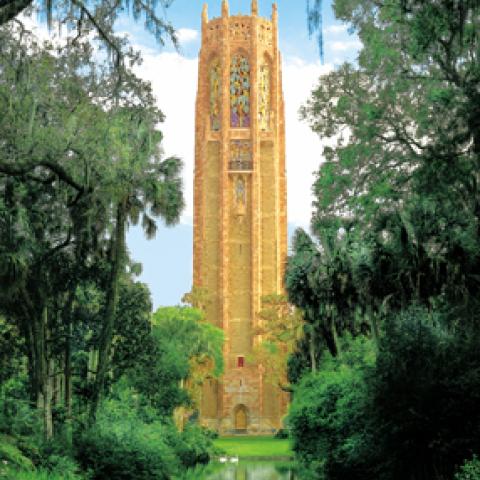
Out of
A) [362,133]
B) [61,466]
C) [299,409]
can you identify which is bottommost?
[61,466]

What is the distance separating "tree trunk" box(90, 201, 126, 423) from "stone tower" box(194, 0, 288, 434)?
153 ft

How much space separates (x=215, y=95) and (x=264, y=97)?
447 cm

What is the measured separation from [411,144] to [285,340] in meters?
33.8

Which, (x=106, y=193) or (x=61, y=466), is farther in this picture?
(x=106, y=193)

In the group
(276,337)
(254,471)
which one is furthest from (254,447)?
(254,471)

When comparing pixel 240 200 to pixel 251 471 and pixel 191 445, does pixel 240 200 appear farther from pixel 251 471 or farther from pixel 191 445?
pixel 251 471

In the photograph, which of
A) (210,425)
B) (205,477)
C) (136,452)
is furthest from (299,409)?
(210,425)

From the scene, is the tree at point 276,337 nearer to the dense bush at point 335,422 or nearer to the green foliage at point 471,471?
the dense bush at point 335,422

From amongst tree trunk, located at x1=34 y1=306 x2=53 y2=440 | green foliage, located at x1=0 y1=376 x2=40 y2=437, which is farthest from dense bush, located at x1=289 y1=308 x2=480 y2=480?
tree trunk, located at x1=34 y1=306 x2=53 y2=440

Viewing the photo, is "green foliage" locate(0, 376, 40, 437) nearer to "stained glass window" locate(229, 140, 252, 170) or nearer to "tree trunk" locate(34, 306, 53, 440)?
"tree trunk" locate(34, 306, 53, 440)

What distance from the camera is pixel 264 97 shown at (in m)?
81.8

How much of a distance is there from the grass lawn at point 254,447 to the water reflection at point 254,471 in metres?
7.16

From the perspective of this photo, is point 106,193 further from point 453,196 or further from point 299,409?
point 299,409

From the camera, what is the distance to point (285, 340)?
5597cm
